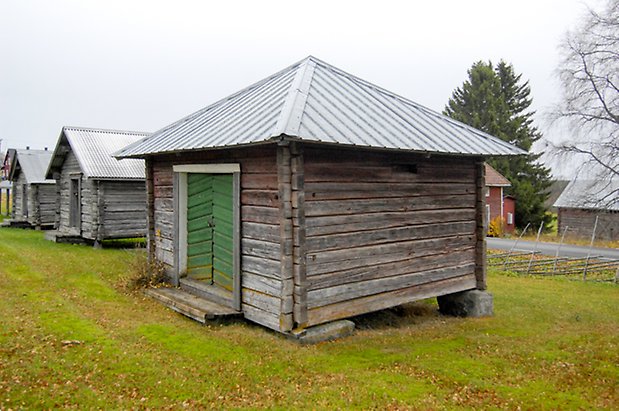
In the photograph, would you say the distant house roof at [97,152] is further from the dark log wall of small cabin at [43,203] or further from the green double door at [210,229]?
the green double door at [210,229]

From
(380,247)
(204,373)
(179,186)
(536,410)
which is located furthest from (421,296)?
(179,186)

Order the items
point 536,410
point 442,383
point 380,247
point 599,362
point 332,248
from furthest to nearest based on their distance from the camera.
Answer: point 380,247
point 332,248
point 599,362
point 442,383
point 536,410

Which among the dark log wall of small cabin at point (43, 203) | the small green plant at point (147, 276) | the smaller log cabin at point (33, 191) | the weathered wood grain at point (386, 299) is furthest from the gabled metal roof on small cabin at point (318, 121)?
the dark log wall of small cabin at point (43, 203)

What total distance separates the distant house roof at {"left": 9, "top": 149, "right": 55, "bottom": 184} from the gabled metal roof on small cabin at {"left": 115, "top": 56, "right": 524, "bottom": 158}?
67.1 feet

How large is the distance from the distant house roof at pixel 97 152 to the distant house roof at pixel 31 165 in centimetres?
646

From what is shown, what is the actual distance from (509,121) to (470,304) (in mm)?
38665

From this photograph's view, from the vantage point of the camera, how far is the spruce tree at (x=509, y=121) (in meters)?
43.0

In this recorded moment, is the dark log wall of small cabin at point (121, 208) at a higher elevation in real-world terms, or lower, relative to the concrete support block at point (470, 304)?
higher

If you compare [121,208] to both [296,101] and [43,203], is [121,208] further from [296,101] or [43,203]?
[296,101]

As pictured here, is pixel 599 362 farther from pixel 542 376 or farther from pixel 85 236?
pixel 85 236

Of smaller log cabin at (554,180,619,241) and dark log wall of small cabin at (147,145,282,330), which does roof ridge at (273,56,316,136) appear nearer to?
dark log wall of small cabin at (147,145,282,330)

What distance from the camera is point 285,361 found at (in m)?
6.79

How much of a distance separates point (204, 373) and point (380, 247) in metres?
3.83

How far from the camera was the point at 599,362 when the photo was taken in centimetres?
724
